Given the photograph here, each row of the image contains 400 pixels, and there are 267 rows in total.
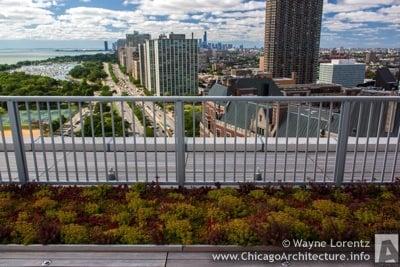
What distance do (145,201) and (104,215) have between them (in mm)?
450

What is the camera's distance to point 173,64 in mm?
77000

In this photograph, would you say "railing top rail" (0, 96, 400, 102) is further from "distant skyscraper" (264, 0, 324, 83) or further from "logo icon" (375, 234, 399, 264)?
"distant skyscraper" (264, 0, 324, 83)

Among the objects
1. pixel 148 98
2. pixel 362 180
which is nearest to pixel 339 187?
pixel 362 180

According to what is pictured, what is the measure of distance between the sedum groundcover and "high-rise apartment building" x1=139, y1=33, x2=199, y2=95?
71205mm

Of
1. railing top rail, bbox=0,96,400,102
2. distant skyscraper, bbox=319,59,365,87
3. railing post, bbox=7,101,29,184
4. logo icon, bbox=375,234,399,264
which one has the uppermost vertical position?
railing top rail, bbox=0,96,400,102

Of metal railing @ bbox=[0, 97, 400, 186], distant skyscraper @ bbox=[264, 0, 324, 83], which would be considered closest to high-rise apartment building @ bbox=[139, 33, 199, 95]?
distant skyscraper @ bbox=[264, 0, 324, 83]

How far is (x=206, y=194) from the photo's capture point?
369 cm

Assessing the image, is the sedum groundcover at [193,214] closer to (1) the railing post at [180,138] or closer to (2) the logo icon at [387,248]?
(2) the logo icon at [387,248]

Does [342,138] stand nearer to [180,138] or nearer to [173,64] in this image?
[180,138]

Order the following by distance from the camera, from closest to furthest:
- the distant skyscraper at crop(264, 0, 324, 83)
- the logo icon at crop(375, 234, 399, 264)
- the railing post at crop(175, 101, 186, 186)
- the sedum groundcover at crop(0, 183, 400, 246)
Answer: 1. the logo icon at crop(375, 234, 399, 264)
2. the sedum groundcover at crop(0, 183, 400, 246)
3. the railing post at crop(175, 101, 186, 186)
4. the distant skyscraper at crop(264, 0, 324, 83)

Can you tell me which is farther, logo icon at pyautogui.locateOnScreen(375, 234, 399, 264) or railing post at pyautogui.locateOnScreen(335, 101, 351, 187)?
railing post at pyautogui.locateOnScreen(335, 101, 351, 187)

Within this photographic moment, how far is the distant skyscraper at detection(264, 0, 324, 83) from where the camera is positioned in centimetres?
9144

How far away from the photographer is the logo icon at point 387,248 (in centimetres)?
256

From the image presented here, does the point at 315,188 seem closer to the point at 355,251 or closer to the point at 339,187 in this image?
the point at 339,187
